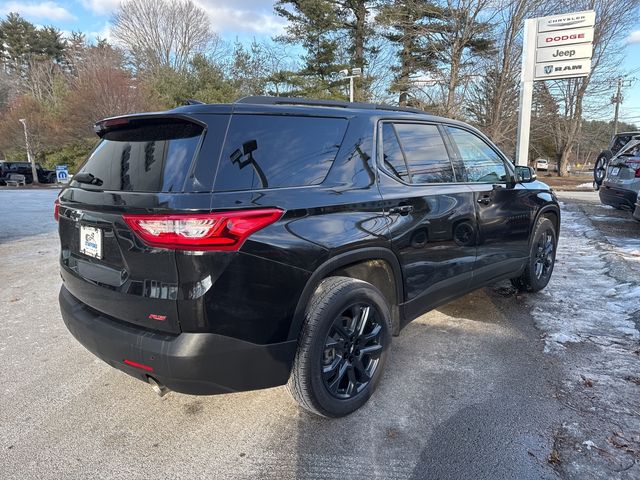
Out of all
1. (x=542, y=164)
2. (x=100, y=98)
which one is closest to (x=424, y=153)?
(x=100, y=98)

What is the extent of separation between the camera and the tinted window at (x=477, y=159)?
362 cm

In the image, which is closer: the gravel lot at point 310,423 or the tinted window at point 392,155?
the gravel lot at point 310,423

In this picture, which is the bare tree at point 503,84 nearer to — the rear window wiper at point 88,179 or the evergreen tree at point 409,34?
the evergreen tree at point 409,34

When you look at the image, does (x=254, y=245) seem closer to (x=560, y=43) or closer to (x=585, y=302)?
(x=585, y=302)

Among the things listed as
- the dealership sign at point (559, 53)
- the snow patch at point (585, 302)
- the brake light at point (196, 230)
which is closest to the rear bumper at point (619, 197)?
the snow patch at point (585, 302)

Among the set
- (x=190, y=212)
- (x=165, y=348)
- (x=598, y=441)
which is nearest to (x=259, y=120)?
(x=190, y=212)

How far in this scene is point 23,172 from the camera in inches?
1112

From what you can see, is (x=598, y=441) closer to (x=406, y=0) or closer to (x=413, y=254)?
(x=413, y=254)

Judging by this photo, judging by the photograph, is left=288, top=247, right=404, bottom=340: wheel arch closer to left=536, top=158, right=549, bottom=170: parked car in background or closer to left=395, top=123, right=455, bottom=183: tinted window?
left=395, top=123, right=455, bottom=183: tinted window

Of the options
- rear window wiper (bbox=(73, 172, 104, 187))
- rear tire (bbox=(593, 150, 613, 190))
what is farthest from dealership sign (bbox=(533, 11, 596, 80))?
rear window wiper (bbox=(73, 172, 104, 187))

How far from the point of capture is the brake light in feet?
6.46

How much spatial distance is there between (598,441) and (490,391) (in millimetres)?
640

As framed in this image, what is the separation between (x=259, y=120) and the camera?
2.29m

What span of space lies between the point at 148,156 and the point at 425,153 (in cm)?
194
